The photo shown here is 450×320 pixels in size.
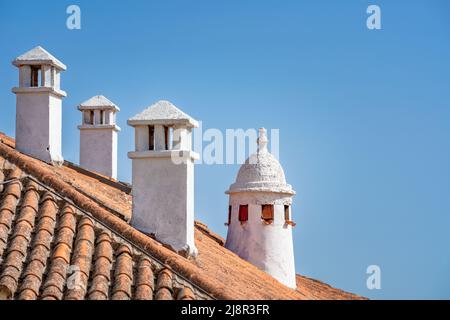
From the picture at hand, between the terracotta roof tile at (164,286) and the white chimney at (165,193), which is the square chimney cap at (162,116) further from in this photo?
the terracotta roof tile at (164,286)

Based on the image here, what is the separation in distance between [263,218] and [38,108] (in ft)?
24.2

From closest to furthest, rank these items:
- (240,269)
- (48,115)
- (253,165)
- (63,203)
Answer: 1. (63,203)
2. (48,115)
3. (240,269)
4. (253,165)

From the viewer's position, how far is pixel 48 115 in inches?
647

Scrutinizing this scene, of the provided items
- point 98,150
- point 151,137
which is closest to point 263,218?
point 98,150

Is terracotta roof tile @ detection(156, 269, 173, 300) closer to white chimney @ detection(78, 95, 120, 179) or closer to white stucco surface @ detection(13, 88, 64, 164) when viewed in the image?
white stucco surface @ detection(13, 88, 64, 164)

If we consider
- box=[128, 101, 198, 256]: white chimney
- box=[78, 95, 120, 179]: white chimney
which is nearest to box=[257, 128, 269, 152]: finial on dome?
box=[78, 95, 120, 179]: white chimney

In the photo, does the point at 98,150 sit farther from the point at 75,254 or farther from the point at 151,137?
the point at 75,254

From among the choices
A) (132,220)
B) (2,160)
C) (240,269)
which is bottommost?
(240,269)

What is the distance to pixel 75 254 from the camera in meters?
12.4

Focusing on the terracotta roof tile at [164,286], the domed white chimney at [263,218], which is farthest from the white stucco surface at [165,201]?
the domed white chimney at [263,218]
